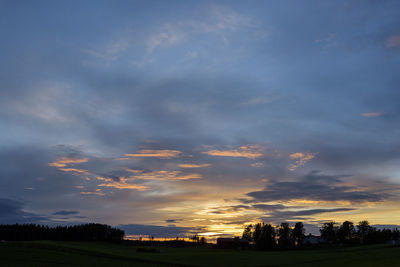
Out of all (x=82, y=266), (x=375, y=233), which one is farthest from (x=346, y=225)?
(x=82, y=266)

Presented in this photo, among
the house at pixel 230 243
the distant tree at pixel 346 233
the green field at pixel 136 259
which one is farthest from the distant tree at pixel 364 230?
the green field at pixel 136 259

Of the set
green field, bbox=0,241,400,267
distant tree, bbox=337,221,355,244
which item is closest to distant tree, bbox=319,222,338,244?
distant tree, bbox=337,221,355,244

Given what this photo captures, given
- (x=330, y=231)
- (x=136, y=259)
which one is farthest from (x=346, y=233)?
(x=136, y=259)

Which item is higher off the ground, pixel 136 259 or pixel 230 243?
pixel 136 259

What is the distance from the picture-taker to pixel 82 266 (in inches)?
1992

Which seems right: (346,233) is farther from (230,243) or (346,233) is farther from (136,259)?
(136,259)

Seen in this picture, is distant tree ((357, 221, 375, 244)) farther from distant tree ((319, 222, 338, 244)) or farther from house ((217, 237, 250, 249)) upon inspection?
house ((217, 237, 250, 249))

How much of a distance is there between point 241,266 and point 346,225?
5695 inches

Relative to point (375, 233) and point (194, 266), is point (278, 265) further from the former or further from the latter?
point (375, 233)

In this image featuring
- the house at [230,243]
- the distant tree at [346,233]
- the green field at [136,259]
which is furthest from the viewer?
the distant tree at [346,233]

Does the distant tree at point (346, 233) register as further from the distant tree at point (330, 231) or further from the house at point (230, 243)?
the house at point (230, 243)

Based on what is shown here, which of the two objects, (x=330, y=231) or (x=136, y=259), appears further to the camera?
(x=330, y=231)

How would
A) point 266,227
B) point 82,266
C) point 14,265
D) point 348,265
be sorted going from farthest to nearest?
1. point 266,227
2. point 348,265
3. point 82,266
4. point 14,265

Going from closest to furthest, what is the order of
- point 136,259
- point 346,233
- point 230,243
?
point 136,259 < point 230,243 < point 346,233
